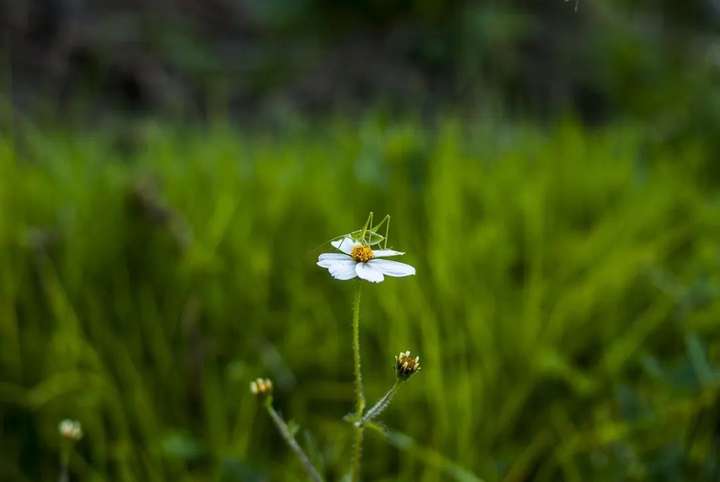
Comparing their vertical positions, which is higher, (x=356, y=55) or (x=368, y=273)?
(x=356, y=55)

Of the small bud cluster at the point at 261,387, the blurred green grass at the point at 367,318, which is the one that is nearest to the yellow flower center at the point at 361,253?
the small bud cluster at the point at 261,387

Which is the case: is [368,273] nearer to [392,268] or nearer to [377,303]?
[392,268]

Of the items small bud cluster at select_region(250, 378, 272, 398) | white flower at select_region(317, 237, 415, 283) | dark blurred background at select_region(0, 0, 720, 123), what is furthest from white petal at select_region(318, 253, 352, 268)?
dark blurred background at select_region(0, 0, 720, 123)

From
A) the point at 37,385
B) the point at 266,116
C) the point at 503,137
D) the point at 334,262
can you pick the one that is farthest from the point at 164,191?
the point at 266,116

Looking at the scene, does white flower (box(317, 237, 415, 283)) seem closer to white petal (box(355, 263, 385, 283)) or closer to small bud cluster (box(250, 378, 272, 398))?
white petal (box(355, 263, 385, 283))

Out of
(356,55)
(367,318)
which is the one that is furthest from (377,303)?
(356,55)

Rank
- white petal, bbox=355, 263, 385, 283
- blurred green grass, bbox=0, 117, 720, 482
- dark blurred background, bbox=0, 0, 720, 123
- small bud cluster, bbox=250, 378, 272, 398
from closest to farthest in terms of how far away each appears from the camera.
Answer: white petal, bbox=355, 263, 385, 283, small bud cluster, bbox=250, 378, 272, 398, blurred green grass, bbox=0, 117, 720, 482, dark blurred background, bbox=0, 0, 720, 123
